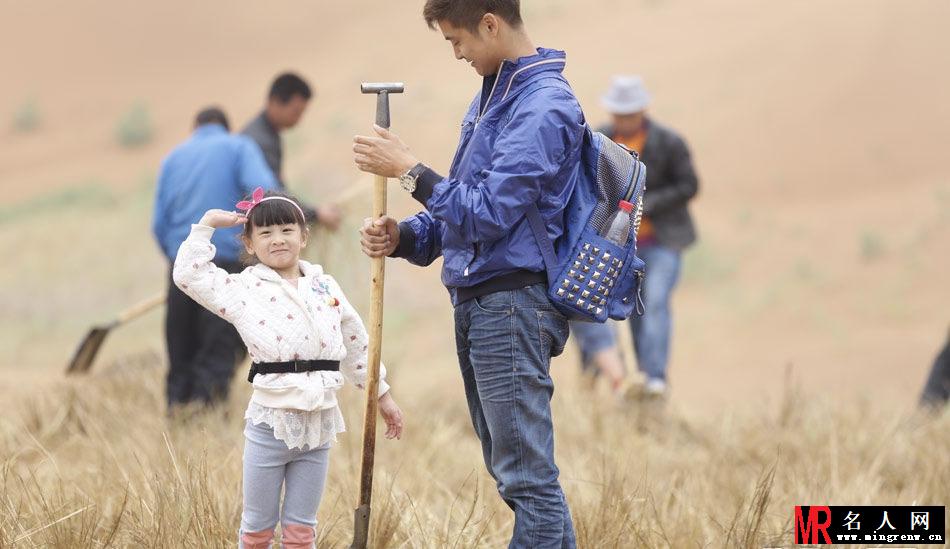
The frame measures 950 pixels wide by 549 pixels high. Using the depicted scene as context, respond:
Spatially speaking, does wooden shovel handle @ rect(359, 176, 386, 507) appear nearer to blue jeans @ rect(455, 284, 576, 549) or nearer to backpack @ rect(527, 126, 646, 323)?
blue jeans @ rect(455, 284, 576, 549)

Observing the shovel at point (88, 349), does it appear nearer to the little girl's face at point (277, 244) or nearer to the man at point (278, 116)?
the man at point (278, 116)

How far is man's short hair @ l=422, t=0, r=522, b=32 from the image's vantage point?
393 cm

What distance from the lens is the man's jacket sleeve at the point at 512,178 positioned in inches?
149

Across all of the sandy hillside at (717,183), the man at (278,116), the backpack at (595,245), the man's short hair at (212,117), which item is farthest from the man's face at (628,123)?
the backpack at (595,245)

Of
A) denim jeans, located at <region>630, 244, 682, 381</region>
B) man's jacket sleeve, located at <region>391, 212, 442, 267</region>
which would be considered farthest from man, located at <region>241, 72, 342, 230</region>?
man's jacket sleeve, located at <region>391, 212, 442, 267</region>

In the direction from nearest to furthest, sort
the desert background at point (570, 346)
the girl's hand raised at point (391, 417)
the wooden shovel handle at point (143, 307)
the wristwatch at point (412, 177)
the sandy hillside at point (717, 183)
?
the wristwatch at point (412, 177), the girl's hand raised at point (391, 417), the desert background at point (570, 346), the wooden shovel handle at point (143, 307), the sandy hillside at point (717, 183)

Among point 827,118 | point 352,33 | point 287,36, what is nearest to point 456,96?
point 827,118

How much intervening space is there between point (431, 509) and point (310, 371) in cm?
134

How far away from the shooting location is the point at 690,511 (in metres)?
5.03

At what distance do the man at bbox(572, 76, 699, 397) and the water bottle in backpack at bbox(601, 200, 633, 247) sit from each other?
4087mm

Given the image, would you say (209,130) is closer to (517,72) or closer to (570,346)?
(517,72)

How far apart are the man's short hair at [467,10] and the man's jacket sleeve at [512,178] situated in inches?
10.8

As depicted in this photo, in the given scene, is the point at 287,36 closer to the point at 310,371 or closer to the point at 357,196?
the point at 357,196

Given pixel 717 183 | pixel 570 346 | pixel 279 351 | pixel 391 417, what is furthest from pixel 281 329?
pixel 717 183
